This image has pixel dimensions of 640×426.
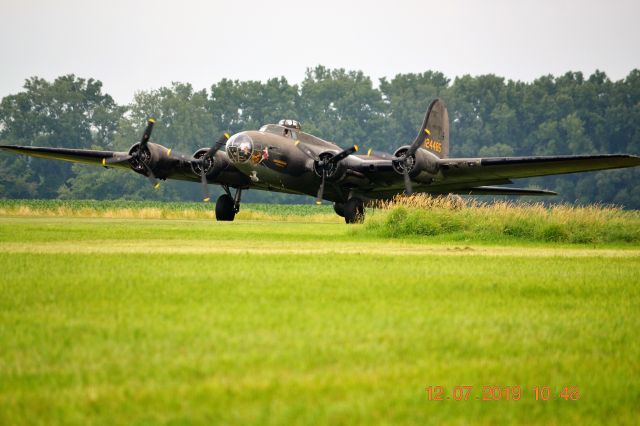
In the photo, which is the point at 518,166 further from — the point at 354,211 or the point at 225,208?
the point at 225,208

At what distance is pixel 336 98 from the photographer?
14375cm

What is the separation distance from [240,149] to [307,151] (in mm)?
3648

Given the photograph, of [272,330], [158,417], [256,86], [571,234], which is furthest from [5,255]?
[256,86]

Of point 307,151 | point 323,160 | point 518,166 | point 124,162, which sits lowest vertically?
point 124,162

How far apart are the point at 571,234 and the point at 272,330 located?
63.8ft

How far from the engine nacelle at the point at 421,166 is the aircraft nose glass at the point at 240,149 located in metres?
5.99

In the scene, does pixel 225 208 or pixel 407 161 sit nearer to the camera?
pixel 407 161

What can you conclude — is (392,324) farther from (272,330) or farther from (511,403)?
(511,403)

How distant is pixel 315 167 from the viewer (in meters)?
38.2

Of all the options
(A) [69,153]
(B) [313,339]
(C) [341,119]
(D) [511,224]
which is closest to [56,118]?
(C) [341,119]

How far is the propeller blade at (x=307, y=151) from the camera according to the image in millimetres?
38312
